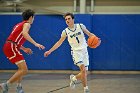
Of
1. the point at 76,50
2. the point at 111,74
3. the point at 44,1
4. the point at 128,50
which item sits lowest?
the point at 111,74

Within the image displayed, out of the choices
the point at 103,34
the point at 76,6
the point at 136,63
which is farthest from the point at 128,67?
the point at 76,6

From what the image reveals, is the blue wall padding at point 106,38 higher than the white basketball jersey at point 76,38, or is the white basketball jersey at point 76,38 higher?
the white basketball jersey at point 76,38

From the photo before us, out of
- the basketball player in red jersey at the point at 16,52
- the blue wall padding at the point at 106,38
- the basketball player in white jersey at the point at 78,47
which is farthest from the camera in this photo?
the blue wall padding at the point at 106,38

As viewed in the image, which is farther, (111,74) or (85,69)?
(111,74)

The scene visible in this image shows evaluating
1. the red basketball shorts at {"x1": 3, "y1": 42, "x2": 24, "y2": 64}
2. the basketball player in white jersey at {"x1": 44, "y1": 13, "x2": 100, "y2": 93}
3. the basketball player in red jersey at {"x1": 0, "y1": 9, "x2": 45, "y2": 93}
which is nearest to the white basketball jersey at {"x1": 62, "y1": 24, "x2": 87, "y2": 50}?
the basketball player in white jersey at {"x1": 44, "y1": 13, "x2": 100, "y2": 93}

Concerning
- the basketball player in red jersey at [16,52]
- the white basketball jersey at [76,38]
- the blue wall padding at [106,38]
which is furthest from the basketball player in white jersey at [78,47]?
the blue wall padding at [106,38]

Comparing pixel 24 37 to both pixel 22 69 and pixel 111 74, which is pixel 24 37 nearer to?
pixel 22 69

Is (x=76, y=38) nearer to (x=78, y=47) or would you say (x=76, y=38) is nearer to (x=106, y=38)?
(x=78, y=47)

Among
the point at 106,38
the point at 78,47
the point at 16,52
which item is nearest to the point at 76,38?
the point at 78,47

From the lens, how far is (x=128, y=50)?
566 inches

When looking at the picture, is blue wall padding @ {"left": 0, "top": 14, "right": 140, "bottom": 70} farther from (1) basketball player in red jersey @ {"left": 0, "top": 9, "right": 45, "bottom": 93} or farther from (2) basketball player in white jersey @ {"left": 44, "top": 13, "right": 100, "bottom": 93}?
(1) basketball player in red jersey @ {"left": 0, "top": 9, "right": 45, "bottom": 93}

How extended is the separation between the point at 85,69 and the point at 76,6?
304 inches

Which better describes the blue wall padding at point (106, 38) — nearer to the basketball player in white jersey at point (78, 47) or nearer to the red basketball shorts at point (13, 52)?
the basketball player in white jersey at point (78, 47)

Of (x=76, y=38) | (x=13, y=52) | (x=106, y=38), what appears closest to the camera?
(x=13, y=52)
